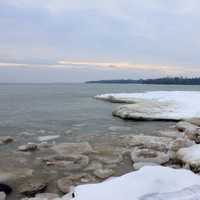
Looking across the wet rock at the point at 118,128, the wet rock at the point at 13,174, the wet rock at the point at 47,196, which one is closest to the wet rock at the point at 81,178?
the wet rock at the point at 47,196

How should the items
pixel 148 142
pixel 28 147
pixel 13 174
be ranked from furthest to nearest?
pixel 148 142
pixel 28 147
pixel 13 174

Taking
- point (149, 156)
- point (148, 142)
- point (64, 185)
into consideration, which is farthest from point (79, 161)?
point (148, 142)

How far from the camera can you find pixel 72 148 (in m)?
11.5

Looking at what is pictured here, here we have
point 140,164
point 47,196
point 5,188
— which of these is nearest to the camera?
point 47,196

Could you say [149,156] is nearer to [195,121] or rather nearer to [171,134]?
[171,134]

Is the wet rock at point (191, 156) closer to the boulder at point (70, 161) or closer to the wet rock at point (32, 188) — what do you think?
the boulder at point (70, 161)

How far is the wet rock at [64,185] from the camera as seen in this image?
7702mm

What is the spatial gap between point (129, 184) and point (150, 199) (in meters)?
0.62

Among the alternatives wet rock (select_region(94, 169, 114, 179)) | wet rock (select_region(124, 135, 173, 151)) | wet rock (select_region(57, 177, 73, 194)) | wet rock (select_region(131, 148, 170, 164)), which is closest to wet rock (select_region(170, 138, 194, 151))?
wet rock (select_region(124, 135, 173, 151))

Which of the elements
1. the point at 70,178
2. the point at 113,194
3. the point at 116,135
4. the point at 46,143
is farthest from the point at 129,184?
the point at 116,135

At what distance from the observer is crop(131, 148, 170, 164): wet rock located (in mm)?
9952

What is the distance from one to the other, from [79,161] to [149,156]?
2.26 meters

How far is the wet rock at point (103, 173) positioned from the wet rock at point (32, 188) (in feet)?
5.04

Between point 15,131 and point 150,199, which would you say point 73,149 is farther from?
point 150,199
